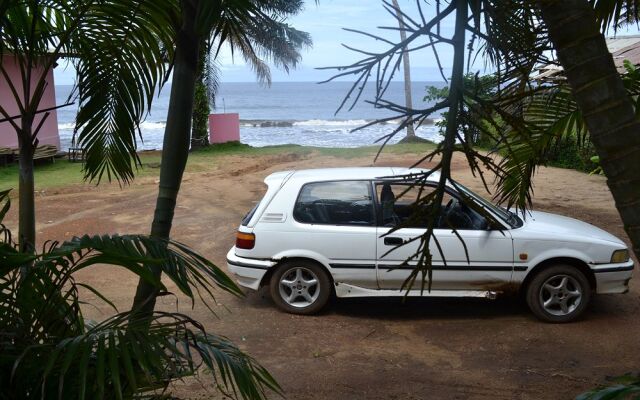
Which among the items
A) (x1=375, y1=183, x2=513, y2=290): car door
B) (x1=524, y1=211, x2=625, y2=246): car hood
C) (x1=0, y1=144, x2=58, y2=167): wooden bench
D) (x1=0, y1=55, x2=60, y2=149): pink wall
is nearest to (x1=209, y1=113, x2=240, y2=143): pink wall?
(x1=0, y1=55, x2=60, y2=149): pink wall

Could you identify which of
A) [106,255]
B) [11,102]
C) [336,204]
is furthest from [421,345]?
[11,102]

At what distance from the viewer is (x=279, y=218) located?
7133 mm

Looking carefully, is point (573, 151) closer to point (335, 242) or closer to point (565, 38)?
point (335, 242)

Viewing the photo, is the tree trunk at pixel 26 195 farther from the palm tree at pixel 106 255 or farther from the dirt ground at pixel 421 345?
the dirt ground at pixel 421 345

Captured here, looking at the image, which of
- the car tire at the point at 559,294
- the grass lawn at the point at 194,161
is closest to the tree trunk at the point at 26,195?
the car tire at the point at 559,294

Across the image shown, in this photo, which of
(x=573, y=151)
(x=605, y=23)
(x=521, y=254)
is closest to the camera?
(x=605, y=23)

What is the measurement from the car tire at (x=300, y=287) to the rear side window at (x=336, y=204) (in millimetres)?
494

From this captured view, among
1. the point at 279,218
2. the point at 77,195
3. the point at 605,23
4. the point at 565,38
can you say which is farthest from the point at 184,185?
the point at 565,38

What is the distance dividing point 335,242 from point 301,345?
45.2 inches

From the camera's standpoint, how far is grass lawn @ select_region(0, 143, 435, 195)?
697 inches

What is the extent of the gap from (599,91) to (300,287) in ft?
17.3

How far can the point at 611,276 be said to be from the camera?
22.6 feet

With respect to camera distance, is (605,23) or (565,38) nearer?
(565,38)

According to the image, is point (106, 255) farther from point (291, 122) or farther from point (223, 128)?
point (291, 122)
